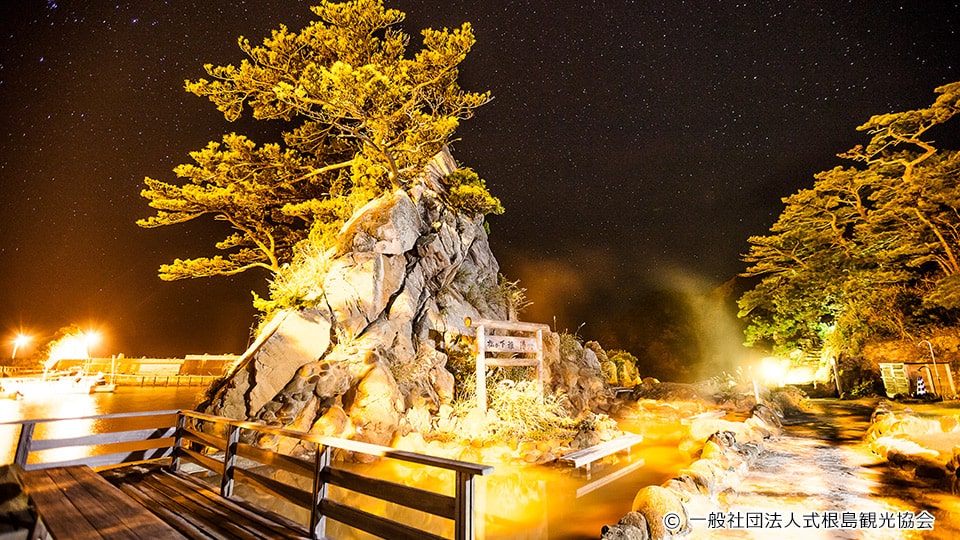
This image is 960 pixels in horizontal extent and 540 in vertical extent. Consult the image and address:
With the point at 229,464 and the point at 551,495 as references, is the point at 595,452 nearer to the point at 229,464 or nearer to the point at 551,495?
the point at 551,495

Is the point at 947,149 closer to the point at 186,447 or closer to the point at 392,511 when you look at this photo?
the point at 392,511

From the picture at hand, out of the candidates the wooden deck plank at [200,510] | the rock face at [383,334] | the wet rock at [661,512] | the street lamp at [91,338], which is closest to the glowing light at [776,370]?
the rock face at [383,334]

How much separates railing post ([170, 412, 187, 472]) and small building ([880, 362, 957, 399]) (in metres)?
19.7

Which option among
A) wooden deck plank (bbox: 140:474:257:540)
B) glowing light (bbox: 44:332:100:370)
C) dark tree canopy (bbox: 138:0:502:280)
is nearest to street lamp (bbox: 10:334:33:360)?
glowing light (bbox: 44:332:100:370)

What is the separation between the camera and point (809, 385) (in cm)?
1958

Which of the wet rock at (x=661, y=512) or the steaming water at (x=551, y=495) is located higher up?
the wet rock at (x=661, y=512)

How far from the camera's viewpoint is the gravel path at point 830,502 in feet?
16.4

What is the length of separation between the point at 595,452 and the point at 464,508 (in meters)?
7.14

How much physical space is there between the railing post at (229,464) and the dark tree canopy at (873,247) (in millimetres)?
18796

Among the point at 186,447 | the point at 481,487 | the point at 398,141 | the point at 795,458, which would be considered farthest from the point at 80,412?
the point at 795,458

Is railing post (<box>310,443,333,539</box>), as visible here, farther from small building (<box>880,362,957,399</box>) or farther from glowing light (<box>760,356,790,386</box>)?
glowing light (<box>760,356,790,386</box>)

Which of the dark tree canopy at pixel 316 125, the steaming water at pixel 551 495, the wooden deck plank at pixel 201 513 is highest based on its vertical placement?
the dark tree canopy at pixel 316 125

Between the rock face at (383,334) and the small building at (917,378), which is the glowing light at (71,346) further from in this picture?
the small building at (917,378)

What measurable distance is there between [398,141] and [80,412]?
16.5 meters
